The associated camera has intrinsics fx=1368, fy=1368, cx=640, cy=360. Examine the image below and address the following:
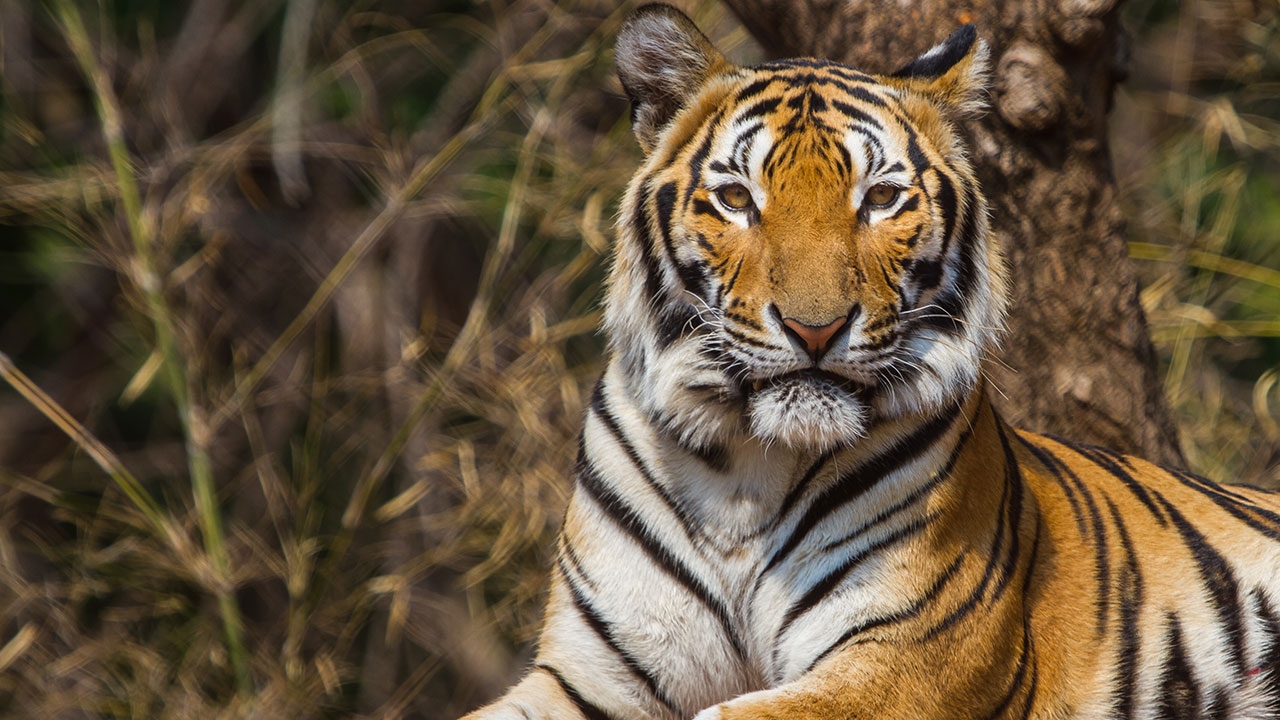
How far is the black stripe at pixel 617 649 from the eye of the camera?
234 cm

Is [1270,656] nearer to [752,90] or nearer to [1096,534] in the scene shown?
[1096,534]

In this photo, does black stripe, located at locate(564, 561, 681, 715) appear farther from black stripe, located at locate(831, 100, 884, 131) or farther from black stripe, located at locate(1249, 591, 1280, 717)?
black stripe, located at locate(1249, 591, 1280, 717)

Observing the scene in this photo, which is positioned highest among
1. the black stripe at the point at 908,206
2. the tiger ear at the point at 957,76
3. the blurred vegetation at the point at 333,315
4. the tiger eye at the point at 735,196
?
the tiger ear at the point at 957,76

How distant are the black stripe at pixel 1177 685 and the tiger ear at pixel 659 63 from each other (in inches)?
53.6

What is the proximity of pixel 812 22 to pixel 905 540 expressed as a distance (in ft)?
4.98

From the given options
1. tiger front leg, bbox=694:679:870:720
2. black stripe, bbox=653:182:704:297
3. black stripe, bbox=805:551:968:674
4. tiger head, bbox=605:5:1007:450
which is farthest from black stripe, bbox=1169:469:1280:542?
black stripe, bbox=653:182:704:297

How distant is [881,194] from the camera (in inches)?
87.5

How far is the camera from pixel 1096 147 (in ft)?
10.7

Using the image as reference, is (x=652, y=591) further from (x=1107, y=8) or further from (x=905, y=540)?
(x=1107, y=8)

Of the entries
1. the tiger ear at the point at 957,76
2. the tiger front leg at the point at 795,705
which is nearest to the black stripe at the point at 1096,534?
the tiger front leg at the point at 795,705

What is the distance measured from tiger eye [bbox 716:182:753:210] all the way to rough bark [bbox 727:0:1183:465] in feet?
3.59

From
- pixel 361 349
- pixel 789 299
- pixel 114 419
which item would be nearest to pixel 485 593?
pixel 361 349

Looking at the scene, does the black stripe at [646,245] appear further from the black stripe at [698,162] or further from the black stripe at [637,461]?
the black stripe at [637,461]

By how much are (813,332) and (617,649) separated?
687 millimetres
